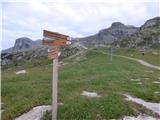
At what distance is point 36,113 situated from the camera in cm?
1752

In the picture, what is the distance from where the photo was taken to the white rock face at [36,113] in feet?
55.9

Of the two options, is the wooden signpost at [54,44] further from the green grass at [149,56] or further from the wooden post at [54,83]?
the green grass at [149,56]

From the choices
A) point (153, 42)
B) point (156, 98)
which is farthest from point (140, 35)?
point (156, 98)

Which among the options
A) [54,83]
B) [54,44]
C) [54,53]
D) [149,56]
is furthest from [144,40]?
[54,83]

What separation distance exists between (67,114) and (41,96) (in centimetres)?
536

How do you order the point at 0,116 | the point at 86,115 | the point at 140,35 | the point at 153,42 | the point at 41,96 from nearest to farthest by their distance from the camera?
the point at 86,115, the point at 0,116, the point at 41,96, the point at 153,42, the point at 140,35

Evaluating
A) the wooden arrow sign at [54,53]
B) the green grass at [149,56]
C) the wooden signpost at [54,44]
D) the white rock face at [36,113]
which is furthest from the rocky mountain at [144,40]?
the wooden arrow sign at [54,53]

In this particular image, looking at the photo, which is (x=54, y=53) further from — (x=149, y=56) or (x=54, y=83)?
(x=149, y=56)

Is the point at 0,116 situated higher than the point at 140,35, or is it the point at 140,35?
the point at 140,35

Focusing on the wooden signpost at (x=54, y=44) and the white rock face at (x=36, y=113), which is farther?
the white rock face at (x=36, y=113)

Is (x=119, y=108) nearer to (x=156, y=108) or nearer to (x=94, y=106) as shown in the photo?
(x=94, y=106)

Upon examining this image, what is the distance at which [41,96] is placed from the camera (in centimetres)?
2166

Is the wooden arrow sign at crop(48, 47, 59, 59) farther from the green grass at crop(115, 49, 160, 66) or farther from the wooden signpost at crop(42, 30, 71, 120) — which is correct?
the green grass at crop(115, 49, 160, 66)

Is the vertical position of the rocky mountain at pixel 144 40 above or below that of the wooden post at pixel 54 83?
above
